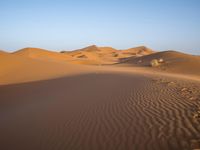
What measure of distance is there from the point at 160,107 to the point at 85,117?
7.89 feet

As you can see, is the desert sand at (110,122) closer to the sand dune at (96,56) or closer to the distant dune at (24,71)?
the distant dune at (24,71)

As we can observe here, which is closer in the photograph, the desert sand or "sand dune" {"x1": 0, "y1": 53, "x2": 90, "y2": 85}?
the desert sand

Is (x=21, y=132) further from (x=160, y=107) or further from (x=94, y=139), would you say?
(x=160, y=107)

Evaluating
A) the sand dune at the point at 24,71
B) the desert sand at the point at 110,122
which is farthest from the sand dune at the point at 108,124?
the sand dune at the point at 24,71

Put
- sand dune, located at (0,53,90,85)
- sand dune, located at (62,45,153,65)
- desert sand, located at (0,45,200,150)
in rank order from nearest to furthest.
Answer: desert sand, located at (0,45,200,150), sand dune, located at (0,53,90,85), sand dune, located at (62,45,153,65)

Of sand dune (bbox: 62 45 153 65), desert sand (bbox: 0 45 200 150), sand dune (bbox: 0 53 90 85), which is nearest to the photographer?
desert sand (bbox: 0 45 200 150)

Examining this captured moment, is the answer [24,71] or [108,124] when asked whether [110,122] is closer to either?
[108,124]

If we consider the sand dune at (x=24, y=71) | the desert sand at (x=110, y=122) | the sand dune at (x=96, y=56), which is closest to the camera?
the desert sand at (x=110, y=122)

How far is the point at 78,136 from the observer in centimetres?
532

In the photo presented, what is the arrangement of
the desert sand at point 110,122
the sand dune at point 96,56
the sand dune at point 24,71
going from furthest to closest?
1. the sand dune at point 96,56
2. the sand dune at point 24,71
3. the desert sand at point 110,122

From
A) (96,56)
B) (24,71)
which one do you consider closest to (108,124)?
(24,71)

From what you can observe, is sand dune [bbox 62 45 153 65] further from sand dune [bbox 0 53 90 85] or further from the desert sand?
the desert sand

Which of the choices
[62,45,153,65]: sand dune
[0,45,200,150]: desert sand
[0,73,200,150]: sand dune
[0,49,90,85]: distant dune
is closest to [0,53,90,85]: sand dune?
[0,49,90,85]: distant dune

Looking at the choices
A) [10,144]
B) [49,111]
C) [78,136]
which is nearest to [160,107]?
[78,136]
